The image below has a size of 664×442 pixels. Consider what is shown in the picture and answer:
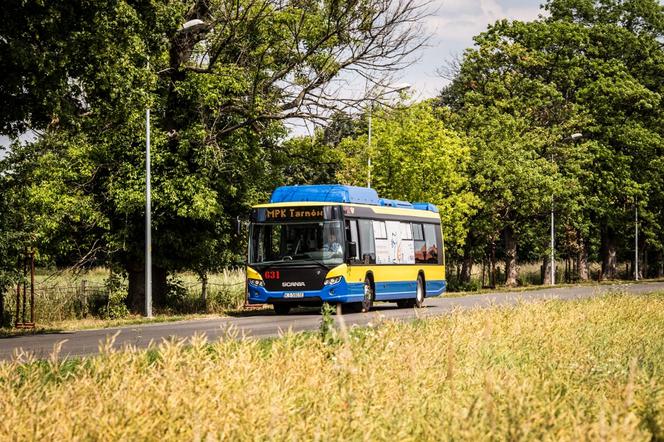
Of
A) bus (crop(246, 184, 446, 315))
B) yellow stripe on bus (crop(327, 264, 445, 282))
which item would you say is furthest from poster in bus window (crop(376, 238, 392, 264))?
yellow stripe on bus (crop(327, 264, 445, 282))

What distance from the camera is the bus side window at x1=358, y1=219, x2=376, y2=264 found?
30734 mm

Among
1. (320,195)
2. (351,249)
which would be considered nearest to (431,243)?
(320,195)

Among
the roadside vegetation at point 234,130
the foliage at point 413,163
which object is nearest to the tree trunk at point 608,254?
the roadside vegetation at point 234,130

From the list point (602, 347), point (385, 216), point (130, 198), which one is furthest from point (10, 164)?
point (602, 347)

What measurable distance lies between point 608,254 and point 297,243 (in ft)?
149

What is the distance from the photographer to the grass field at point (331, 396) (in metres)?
6.32

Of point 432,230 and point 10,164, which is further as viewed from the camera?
point 432,230

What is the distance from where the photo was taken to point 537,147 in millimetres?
57000

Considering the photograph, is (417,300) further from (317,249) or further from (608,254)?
(608,254)

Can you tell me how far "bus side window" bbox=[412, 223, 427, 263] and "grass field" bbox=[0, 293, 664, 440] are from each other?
947 inches

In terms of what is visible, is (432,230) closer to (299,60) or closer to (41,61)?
(299,60)

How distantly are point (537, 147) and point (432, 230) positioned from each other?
2174cm

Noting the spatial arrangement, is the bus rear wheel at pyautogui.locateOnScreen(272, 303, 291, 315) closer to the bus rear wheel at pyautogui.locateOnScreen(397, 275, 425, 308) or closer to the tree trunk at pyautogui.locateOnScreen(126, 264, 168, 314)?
the tree trunk at pyautogui.locateOnScreen(126, 264, 168, 314)

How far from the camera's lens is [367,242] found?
31.1 metres
